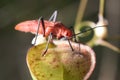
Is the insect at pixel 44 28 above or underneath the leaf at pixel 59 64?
above

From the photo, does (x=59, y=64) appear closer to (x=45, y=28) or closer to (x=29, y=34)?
(x=45, y=28)

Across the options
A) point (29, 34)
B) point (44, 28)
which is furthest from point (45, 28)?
point (29, 34)

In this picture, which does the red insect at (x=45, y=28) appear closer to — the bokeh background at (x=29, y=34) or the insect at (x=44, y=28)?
the insect at (x=44, y=28)

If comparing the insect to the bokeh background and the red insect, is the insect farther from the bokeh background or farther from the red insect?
the bokeh background

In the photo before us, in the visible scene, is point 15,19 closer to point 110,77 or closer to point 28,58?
point 110,77

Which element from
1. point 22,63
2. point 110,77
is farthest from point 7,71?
point 110,77

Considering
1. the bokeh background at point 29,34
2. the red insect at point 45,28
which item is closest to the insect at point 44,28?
the red insect at point 45,28
